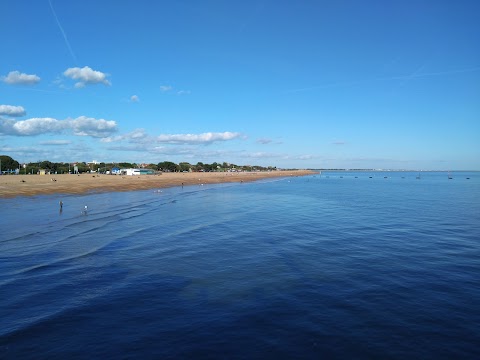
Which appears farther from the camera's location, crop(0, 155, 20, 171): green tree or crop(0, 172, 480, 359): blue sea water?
crop(0, 155, 20, 171): green tree

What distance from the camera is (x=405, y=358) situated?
10258 millimetres

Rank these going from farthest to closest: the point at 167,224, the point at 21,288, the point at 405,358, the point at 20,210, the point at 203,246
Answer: the point at 20,210
the point at 167,224
the point at 203,246
the point at 21,288
the point at 405,358

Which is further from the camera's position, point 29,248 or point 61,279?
point 29,248

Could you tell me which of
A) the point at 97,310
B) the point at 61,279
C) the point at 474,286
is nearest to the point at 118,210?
the point at 61,279

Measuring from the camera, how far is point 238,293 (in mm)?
15500

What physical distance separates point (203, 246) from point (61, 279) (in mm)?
10419

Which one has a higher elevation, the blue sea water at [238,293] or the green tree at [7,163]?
the green tree at [7,163]

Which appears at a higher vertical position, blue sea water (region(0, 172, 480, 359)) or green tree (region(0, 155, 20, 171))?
green tree (region(0, 155, 20, 171))

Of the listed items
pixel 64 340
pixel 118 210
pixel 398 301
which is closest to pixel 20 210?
pixel 118 210

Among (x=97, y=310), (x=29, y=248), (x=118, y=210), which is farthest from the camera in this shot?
→ (x=118, y=210)

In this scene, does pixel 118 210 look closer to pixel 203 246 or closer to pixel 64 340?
pixel 203 246

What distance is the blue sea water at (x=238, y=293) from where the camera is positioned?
11.1m

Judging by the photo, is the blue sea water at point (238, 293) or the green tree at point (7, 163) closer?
the blue sea water at point (238, 293)

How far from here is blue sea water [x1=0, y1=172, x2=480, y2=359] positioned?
11055 millimetres
